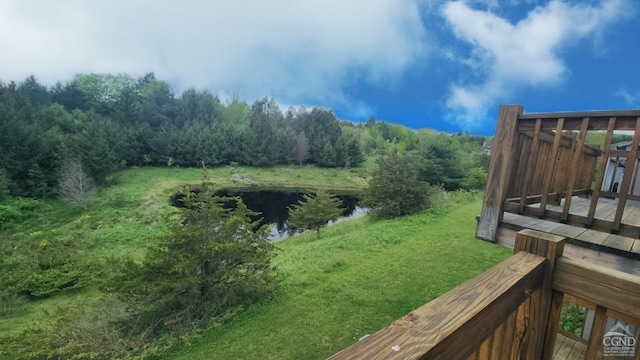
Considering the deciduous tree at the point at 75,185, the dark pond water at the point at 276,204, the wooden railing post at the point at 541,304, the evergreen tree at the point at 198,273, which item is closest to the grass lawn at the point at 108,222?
the deciduous tree at the point at 75,185

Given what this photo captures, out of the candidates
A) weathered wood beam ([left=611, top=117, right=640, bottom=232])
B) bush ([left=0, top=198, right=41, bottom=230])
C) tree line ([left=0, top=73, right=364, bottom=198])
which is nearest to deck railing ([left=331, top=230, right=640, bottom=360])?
weathered wood beam ([left=611, top=117, right=640, bottom=232])

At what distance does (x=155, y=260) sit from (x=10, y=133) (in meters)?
16.7

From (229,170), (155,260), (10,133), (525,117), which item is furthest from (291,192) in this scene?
(525,117)

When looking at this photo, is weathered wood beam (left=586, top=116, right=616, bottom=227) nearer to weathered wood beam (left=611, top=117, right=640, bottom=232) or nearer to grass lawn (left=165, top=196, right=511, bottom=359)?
weathered wood beam (left=611, top=117, right=640, bottom=232)

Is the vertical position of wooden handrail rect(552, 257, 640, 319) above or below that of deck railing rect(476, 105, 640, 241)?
below

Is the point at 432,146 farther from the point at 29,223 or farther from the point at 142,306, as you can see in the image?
the point at 29,223

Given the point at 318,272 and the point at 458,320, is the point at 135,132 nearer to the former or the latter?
the point at 318,272

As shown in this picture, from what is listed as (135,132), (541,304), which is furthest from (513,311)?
(135,132)

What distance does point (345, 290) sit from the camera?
5996 mm

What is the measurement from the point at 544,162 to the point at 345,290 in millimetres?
4444

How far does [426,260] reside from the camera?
7.25 metres

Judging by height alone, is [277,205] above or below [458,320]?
below

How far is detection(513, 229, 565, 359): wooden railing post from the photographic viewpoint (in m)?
1.09

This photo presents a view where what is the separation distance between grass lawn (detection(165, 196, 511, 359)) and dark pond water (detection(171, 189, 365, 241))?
17.7 ft
